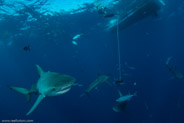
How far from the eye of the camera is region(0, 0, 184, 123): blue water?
28.3m

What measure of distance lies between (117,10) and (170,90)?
23.0 metres

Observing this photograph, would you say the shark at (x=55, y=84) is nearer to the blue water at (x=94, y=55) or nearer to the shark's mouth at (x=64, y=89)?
the shark's mouth at (x=64, y=89)

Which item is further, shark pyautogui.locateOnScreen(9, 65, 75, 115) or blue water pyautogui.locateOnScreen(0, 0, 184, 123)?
blue water pyautogui.locateOnScreen(0, 0, 184, 123)

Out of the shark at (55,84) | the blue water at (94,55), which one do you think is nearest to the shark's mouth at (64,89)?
the shark at (55,84)

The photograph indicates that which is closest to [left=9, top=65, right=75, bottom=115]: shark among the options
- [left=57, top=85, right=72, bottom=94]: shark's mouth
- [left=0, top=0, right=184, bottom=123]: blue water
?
[left=57, top=85, right=72, bottom=94]: shark's mouth

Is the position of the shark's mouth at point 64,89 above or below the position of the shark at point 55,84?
below

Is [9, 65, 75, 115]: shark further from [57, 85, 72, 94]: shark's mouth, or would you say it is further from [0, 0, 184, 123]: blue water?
[0, 0, 184, 123]: blue water

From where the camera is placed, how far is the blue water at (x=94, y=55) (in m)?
28.3

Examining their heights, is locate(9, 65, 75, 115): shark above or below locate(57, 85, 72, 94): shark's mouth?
above

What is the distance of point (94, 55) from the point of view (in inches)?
2336

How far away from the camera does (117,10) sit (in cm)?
2459

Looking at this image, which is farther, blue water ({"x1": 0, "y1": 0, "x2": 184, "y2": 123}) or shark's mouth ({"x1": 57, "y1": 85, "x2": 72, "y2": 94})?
blue water ({"x1": 0, "y1": 0, "x2": 184, "y2": 123})

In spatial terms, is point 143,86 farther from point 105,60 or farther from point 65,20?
point 105,60

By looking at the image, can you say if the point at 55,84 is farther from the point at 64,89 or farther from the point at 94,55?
the point at 94,55
